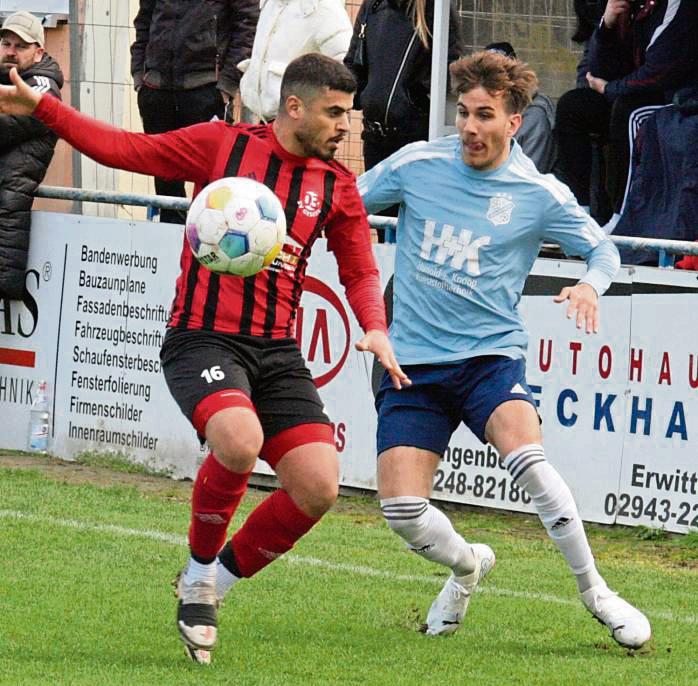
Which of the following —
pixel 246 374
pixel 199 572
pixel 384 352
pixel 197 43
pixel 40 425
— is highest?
pixel 197 43

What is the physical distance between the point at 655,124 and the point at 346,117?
12.4 ft

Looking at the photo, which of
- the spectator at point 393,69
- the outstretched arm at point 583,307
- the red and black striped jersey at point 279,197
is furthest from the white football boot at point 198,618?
the spectator at point 393,69

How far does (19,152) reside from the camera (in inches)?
462

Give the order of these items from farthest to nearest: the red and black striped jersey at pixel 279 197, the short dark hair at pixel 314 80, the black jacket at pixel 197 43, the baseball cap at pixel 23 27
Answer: the black jacket at pixel 197 43, the baseball cap at pixel 23 27, the short dark hair at pixel 314 80, the red and black striped jersey at pixel 279 197

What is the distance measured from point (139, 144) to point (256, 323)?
2.58ft

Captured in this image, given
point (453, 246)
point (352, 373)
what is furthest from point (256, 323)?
point (352, 373)

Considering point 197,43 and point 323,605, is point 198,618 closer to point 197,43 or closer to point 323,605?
point 323,605

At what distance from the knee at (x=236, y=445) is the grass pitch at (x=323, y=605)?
2.34ft

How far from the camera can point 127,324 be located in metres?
11.1

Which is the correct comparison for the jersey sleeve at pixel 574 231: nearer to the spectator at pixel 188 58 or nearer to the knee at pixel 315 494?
the knee at pixel 315 494

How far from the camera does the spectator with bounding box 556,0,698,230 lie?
395 inches

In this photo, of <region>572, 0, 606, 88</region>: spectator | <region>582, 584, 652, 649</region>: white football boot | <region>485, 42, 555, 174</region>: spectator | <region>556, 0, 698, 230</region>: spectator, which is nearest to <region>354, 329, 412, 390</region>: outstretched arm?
<region>582, 584, 652, 649</region>: white football boot

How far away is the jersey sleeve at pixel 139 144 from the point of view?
20.7 ft

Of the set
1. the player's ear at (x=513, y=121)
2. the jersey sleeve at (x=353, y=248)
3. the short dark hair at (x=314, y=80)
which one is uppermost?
the short dark hair at (x=314, y=80)
